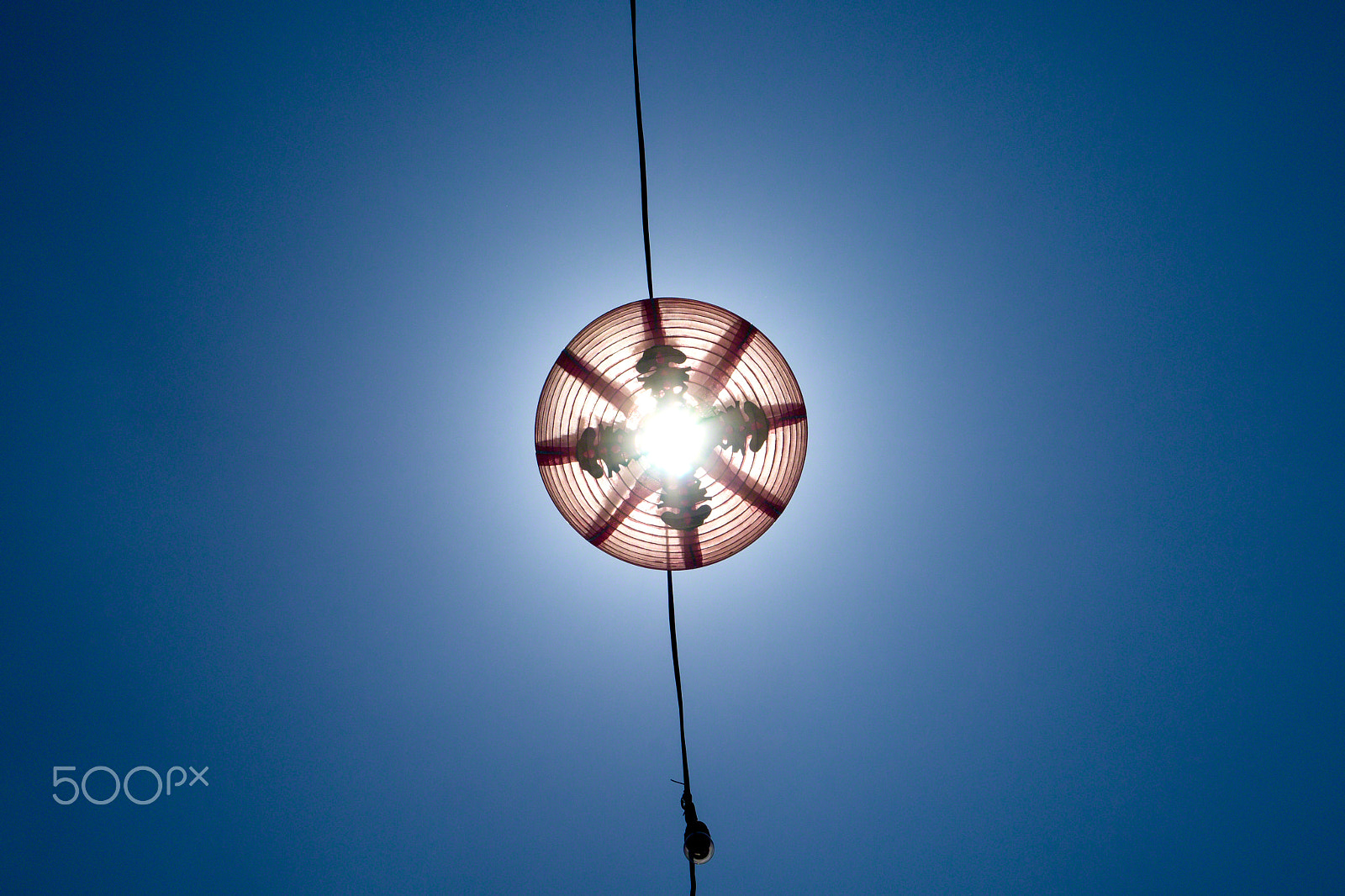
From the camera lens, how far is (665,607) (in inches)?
86.9

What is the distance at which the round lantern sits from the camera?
1217 mm

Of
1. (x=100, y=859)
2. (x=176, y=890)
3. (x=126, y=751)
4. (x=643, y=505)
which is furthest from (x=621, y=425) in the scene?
(x=100, y=859)

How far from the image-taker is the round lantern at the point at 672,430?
1217 mm

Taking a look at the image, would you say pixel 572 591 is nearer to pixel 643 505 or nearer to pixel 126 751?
pixel 643 505

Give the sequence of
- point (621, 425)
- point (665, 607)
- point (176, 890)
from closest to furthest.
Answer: point (621, 425), point (665, 607), point (176, 890)

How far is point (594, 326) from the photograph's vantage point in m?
1.26

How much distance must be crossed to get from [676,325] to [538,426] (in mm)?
420

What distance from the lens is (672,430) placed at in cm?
121

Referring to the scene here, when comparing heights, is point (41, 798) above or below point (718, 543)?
below

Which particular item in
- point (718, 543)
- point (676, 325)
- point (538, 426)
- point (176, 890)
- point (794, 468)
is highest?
point (676, 325)

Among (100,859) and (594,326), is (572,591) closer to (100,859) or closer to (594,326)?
(594,326)

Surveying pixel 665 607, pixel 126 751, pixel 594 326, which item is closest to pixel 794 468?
pixel 594 326

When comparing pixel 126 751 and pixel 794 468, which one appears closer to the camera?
pixel 794 468

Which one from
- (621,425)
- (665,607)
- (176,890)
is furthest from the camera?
(176,890)
